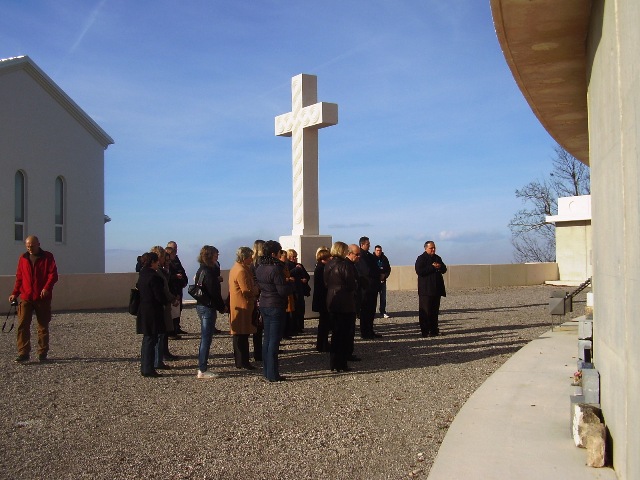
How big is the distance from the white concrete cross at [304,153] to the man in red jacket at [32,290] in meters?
6.12

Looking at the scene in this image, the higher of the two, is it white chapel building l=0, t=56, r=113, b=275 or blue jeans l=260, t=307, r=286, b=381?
white chapel building l=0, t=56, r=113, b=275

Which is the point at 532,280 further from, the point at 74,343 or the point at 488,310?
the point at 74,343

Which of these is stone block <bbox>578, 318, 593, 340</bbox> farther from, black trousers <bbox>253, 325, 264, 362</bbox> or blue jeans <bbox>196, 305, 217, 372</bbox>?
black trousers <bbox>253, 325, 264, 362</bbox>

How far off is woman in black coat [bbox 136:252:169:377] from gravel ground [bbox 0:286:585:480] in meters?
0.30

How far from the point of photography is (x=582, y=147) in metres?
10.5

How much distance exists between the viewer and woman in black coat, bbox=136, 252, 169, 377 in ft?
31.0

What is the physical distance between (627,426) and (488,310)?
1482 centimetres

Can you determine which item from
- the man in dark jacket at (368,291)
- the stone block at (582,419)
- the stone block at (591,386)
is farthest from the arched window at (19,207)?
the stone block at (582,419)

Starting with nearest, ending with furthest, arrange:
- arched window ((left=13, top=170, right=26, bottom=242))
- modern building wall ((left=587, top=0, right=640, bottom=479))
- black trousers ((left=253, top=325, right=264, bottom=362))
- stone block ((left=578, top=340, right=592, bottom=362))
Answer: modern building wall ((left=587, top=0, right=640, bottom=479))
stone block ((left=578, top=340, right=592, bottom=362))
black trousers ((left=253, top=325, right=264, bottom=362))
arched window ((left=13, top=170, right=26, bottom=242))

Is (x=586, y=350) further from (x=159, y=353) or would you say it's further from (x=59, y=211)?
(x=59, y=211)

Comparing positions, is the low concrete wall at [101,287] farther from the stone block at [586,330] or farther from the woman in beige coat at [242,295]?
the stone block at [586,330]

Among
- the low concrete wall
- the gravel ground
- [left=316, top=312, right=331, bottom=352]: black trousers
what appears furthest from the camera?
the low concrete wall

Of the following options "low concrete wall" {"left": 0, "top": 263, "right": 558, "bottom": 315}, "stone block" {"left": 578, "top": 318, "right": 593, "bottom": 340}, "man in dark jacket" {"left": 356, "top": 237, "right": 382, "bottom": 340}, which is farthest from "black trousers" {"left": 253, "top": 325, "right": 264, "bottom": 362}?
"low concrete wall" {"left": 0, "top": 263, "right": 558, "bottom": 315}

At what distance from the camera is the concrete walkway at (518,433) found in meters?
5.11
